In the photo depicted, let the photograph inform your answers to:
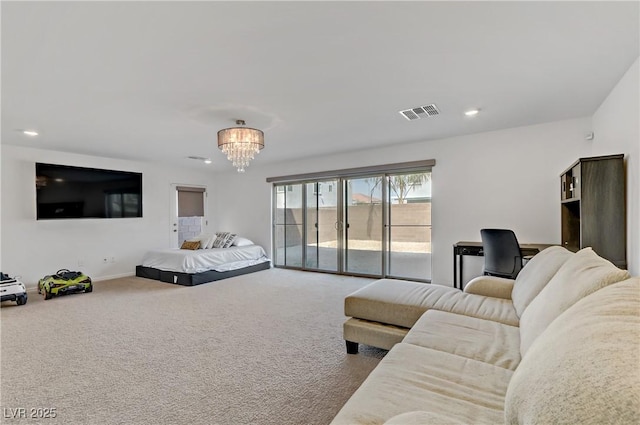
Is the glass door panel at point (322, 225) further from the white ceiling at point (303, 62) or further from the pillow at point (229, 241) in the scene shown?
the white ceiling at point (303, 62)

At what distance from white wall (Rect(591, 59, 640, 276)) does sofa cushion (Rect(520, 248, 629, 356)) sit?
1.04 m

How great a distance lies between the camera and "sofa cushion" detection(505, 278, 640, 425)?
59cm

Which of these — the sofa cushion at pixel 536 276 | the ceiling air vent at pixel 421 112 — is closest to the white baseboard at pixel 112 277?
the ceiling air vent at pixel 421 112

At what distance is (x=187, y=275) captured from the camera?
16.3 ft

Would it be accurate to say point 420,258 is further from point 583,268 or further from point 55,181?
point 55,181

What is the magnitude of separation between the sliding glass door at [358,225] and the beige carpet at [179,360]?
157 cm

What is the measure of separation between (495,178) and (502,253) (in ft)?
4.10

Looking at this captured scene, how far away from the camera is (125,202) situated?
5637mm

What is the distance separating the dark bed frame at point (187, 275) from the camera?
4.96 meters

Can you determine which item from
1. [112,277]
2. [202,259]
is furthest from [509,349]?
[112,277]

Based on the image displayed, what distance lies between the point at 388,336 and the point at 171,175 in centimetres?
594

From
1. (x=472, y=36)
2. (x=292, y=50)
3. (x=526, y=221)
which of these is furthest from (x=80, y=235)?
(x=526, y=221)

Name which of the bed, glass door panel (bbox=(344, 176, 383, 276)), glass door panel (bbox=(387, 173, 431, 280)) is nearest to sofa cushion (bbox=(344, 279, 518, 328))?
glass door panel (bbox=(387, 173, 431, 280))

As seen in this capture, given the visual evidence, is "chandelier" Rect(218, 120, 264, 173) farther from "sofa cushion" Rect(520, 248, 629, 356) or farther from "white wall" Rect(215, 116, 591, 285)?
"sofa cushion" Rect(520, 248, 629, 356)
